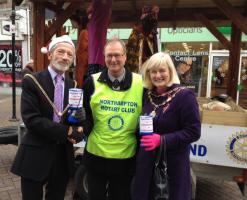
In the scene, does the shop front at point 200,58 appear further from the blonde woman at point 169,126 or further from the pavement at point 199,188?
→ the blonde woman at point 169,126

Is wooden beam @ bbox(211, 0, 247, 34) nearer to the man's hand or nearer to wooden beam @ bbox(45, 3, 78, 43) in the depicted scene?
wooden beam @ bbox(45, 3, 78, 43)

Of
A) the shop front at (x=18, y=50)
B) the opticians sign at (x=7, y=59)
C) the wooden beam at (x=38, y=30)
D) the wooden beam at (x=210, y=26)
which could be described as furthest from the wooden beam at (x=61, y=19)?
the opticians sign at (x=7, y=59)

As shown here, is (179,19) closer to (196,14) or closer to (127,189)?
(196,14)

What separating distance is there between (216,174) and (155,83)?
1740 mm

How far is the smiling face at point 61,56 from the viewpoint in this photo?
2.25 meters

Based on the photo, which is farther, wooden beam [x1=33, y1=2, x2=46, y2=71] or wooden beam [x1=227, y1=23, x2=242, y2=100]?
wooden beam [x1=227, y1=23, x2=242, y2=100]

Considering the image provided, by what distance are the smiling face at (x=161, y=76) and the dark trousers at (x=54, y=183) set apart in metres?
0.90

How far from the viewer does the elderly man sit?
217 centimetres

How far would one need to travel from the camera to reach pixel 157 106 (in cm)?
214

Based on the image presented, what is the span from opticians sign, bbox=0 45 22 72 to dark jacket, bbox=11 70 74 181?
522 inches

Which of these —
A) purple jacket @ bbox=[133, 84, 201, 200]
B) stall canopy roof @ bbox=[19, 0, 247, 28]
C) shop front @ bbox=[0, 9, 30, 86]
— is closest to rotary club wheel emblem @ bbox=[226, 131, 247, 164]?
purple jacket @ bbox=[133, 84, 201, 200]

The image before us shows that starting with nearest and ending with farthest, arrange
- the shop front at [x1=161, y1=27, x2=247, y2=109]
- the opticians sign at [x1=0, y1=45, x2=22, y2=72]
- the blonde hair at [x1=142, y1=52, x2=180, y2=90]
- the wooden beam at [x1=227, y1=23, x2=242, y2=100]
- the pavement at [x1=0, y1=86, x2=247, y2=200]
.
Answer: the blonde hair at [x1=142, y1=52, x2=180, y2=90] < the pavement at [x1=0, y1=86, x2=247, y2=200] < the wooden beam at [x1=227, y1=23, x2=242, y2=100] < the shop front at [x1=161, y1=27, x2=247, y2=109] < the opticians sign at [x1=0, y1=45, x2=22, y2=72]

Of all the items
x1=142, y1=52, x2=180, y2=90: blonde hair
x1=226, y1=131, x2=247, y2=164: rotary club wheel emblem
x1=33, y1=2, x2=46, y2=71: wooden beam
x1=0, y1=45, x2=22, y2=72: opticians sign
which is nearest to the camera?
x1=142, y1=52, x2=180, y2=90: blonde hair

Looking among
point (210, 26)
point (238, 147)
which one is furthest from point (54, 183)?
point (210, 26)
